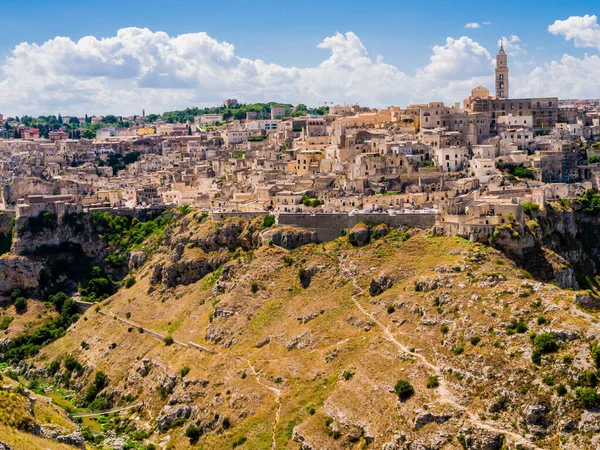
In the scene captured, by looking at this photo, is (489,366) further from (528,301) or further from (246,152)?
(246,152)

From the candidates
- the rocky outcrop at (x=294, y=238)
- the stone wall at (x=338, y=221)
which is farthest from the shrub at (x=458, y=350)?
the rocky outcrop at (x=294, y=238)

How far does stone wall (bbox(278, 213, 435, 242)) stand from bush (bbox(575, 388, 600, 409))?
25514mm

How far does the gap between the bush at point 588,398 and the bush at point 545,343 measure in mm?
3662

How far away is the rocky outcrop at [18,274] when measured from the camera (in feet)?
310

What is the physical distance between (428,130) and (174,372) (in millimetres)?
37874

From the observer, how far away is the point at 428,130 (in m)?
89.5

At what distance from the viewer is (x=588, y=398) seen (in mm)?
45000

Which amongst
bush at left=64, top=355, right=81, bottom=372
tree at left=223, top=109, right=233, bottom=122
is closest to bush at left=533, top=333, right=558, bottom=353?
bush at left=64, top=355, right=81, bottom=372

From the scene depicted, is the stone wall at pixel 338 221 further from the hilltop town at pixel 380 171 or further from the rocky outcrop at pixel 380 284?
the rocky outcrop at pixel 380 284

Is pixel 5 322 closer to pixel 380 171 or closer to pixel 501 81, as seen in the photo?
pixel 380 171

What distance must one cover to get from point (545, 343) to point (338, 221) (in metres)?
27.1

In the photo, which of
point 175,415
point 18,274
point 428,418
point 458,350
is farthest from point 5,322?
point 428,418

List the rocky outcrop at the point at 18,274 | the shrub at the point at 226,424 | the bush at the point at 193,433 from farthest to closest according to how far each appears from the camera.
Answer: the rocky outcrop at the point at 18,274 < the bush at the point at 193,433 < the shrub at the point at 226,424

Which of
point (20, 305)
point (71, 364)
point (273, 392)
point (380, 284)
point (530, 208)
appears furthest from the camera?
point (20, 305)
